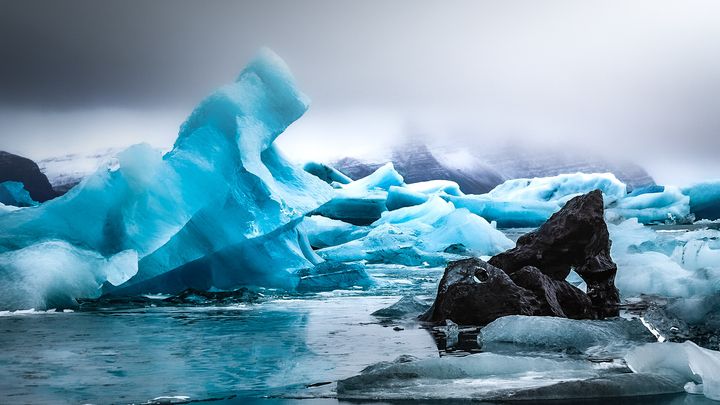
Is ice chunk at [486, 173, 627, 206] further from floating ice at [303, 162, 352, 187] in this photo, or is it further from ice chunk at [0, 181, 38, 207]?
ice chunk at [0, 181, 38, 207]

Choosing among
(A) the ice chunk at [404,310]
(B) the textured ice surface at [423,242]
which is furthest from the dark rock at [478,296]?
(B) the textured ice surface at [423,242]

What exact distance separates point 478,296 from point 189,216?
3.32m

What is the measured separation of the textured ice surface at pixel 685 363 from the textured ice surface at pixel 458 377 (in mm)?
209

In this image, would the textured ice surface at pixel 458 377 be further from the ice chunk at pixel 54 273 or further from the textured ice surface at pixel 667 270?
the ice chunk at pixel 54 273

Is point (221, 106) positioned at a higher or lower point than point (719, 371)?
higher

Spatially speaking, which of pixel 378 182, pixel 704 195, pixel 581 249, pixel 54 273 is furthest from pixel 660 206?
pixel 54 273

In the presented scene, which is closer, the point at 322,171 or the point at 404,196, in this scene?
the point at 404,196

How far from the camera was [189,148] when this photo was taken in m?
8.34

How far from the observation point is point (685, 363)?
3.22 metres

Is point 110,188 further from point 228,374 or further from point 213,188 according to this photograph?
point 228,374

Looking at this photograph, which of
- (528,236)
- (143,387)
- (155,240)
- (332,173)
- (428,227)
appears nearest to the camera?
(143,387)

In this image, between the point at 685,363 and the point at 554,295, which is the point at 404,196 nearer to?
the point at 554,295

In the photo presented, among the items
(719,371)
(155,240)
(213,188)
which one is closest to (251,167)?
(213,188)

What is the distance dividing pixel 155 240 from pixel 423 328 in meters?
2.99
